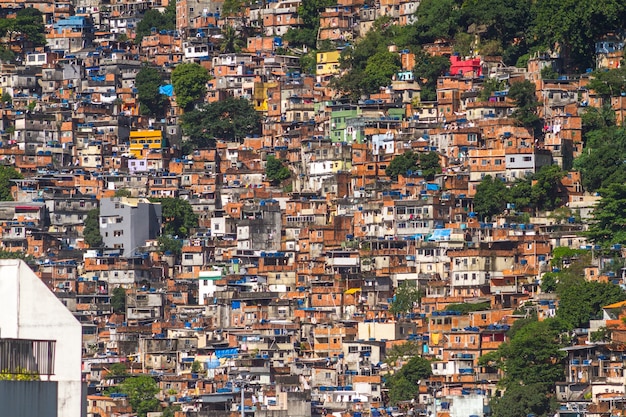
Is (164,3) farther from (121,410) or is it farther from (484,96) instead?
(121,410)

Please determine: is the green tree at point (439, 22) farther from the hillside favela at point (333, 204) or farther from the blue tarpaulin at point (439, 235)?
the blue tarpaulin at point (439, 235)

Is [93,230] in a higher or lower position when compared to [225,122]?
lower

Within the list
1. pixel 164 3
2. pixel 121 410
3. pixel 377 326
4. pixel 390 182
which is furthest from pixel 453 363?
pixel 164 3

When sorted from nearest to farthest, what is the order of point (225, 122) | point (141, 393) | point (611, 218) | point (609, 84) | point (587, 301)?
point (587, 301), point (141, 393), point (611, 218), point (609, 84), point (225, 122)

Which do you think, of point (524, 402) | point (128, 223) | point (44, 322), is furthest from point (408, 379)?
point (44, 322)

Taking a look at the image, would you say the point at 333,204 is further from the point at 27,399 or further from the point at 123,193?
the point at 27,399
